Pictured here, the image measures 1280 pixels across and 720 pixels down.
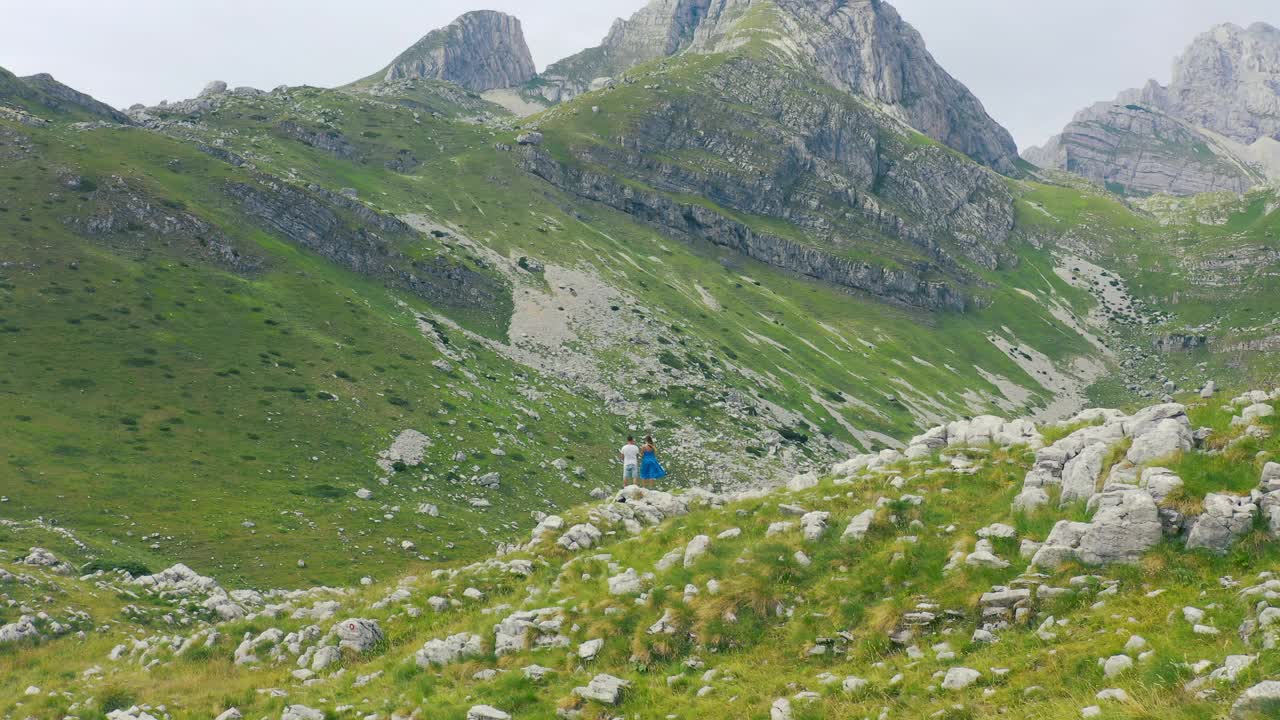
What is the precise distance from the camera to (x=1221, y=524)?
13.7m

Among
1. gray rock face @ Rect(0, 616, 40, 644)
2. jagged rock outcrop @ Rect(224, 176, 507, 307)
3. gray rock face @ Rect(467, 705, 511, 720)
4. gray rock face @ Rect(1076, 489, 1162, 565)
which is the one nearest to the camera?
gray rock face @ Rect(1076, 489, 1162, 565)

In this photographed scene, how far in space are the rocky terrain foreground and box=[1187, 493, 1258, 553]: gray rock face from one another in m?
0.06

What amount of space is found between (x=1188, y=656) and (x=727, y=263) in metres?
185

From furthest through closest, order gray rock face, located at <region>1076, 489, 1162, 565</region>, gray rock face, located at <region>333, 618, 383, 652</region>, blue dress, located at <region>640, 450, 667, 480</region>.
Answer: blue dress, located at <region>640, 450, 667, 480</region> < gray rock face, located at <region>333, 618, 383, 652</region> < gray rock face, located at <region>1076, 489, 1162, 565</region>

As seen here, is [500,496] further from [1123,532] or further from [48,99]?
[48,99]

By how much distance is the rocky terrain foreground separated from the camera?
12.1 meters

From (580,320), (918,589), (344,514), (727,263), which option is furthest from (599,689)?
(727,263)

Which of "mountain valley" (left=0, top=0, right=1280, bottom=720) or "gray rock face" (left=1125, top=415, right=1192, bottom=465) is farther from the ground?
"gray rock face" (left=1125, top=415, right=1192, bottom=465)

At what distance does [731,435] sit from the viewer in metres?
89.5

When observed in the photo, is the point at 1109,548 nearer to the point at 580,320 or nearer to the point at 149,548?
the point at 149,548

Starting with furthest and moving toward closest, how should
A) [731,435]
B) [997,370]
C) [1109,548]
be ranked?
[997,370] → [731,435] → [1109,548]

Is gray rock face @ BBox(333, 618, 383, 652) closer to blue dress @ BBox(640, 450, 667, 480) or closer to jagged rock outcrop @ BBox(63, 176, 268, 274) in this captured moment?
blue dress @ BBox(640, 450, 667, 480)

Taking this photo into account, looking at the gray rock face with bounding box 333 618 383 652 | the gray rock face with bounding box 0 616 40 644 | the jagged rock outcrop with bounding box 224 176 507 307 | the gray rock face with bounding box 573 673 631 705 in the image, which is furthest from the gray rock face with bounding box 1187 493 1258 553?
the jagged rock outcrop with bounding box 224 176 507 307

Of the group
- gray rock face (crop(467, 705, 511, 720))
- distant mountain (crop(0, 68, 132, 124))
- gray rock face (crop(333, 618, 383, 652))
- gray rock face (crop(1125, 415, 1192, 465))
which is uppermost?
distant mountain (crop(0, 68, 132, 124))
